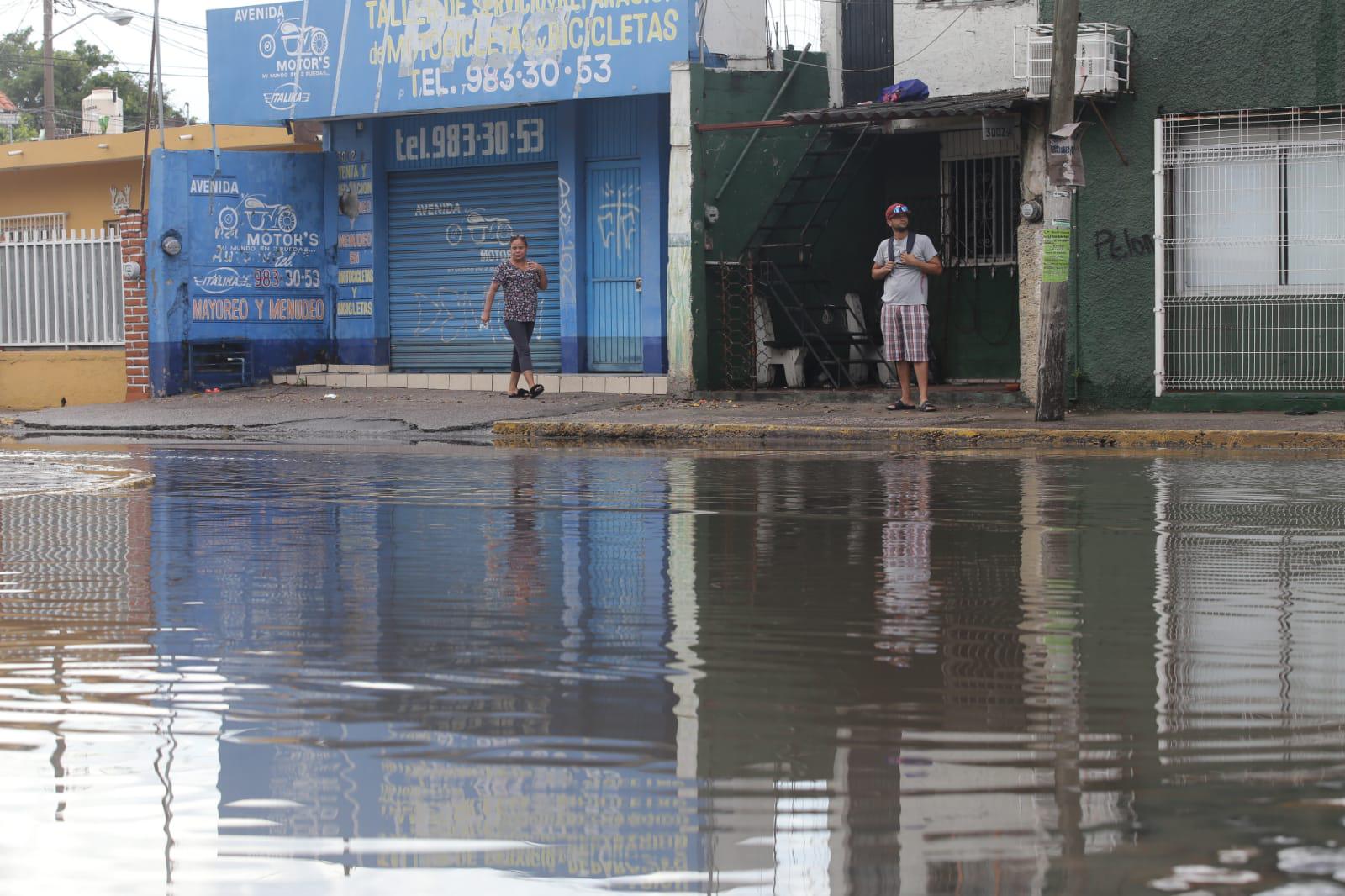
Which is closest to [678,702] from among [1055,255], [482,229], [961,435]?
[961,435]

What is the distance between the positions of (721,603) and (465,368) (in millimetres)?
15468

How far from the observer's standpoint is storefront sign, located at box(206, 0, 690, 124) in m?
18.7

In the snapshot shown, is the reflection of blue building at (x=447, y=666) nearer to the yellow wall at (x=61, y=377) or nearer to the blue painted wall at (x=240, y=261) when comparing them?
the blue painted wall at (x=240, y=261)

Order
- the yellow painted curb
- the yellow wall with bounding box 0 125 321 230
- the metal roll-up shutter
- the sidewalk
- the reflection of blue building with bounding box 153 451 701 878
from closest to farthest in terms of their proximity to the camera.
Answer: the reflection of blue building with bounding box 153 451 701 878
the yellow painted curb
the sidewalk
the metal roll-up shutter
the yellow wall with bounding box 0 125 321 230

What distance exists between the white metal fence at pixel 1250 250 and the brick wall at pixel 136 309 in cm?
1198

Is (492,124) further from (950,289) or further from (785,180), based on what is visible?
(950,289)

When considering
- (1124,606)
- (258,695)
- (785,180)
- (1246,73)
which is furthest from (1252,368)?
(258,695)

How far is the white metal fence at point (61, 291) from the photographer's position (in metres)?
22.9

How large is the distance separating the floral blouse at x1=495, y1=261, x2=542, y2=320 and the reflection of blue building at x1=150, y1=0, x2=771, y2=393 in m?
1.21

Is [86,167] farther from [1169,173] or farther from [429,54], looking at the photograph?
[1169,173]

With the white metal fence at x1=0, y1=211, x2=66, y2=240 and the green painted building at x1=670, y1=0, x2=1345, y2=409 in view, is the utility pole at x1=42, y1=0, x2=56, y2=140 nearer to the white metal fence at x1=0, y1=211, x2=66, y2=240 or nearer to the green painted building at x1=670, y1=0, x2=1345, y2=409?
the white metal fence at x1=0, y1=211, x2=66, y2=240

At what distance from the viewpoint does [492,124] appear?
20.7 m

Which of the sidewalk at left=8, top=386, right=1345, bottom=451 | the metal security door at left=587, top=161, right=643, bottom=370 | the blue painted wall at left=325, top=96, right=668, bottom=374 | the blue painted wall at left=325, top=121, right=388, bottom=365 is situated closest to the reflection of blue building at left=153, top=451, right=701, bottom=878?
the sidewalk at left=8, top=386, right=1345, bottom=451

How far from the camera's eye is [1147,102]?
630 inches
